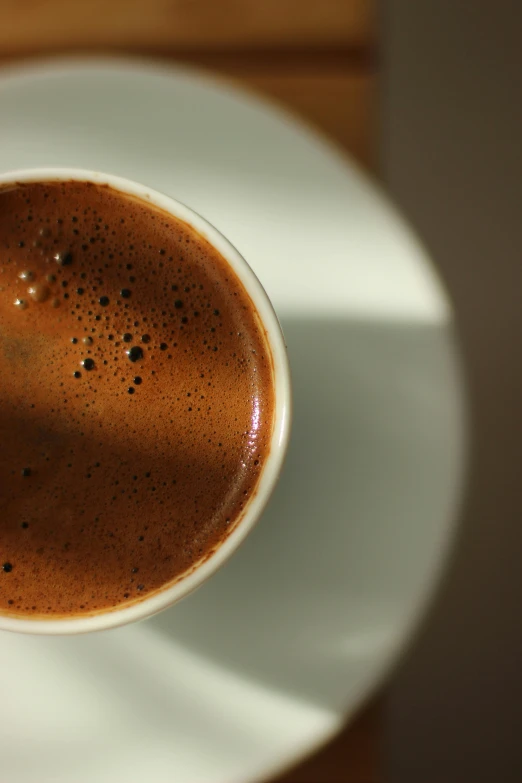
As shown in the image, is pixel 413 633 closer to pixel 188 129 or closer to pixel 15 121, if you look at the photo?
pixel 188 129

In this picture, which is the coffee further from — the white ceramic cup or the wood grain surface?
the wood grain surface

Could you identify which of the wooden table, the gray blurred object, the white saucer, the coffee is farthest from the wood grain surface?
the coffee

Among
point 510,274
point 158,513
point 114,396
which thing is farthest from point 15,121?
point 510,274

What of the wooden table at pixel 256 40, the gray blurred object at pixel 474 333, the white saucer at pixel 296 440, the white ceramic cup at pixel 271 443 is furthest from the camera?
the gray blurred object at pixel 474 333

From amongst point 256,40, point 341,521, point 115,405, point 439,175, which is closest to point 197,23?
point 256,40

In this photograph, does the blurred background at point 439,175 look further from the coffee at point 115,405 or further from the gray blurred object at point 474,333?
the coffee at point 115,405

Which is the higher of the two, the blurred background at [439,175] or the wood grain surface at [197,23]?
the wood grain surface at [197,23]

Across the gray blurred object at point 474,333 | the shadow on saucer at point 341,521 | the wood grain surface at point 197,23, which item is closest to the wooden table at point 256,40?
the wood grain surface at point 197,23
